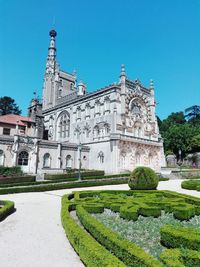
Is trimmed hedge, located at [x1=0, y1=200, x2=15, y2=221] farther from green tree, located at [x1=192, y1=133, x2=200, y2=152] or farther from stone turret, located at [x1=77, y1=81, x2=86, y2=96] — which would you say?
green tree, located at [x1=192, y1=133, x2=200, y2=152]

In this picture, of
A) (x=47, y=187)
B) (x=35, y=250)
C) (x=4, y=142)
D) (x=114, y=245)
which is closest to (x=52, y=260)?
(x=35, y=250)

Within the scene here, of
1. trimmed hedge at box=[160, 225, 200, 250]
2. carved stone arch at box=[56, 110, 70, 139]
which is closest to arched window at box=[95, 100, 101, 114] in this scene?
carved stone arch at box=[56, 110, 70, 139]

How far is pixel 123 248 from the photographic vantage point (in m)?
6.00

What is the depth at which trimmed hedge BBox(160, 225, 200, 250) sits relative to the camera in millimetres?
6406

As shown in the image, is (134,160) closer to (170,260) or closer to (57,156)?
(57,156)

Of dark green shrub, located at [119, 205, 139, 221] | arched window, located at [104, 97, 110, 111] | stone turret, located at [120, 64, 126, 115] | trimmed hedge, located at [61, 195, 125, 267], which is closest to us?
trimmed hedge, located at [61, 195, 125, 267]

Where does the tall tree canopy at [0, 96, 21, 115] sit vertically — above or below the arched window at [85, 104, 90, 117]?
above

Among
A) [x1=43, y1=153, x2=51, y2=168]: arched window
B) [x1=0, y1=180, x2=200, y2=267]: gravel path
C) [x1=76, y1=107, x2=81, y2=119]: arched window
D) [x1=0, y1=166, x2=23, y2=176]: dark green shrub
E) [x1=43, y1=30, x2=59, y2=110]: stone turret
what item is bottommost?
[x1=0, y1=180, x2=200, y2=267]: gravel path

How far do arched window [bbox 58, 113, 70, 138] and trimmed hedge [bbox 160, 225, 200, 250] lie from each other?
49788 mm

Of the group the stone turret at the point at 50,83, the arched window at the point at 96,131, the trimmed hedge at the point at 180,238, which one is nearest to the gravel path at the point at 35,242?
the trimmed hedge at the point at 180,238

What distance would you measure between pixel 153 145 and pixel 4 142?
29.4 m

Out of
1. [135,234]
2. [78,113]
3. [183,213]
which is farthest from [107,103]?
[135,234]

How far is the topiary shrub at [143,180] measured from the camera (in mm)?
19359

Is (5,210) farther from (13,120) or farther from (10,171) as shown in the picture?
(13,120)
